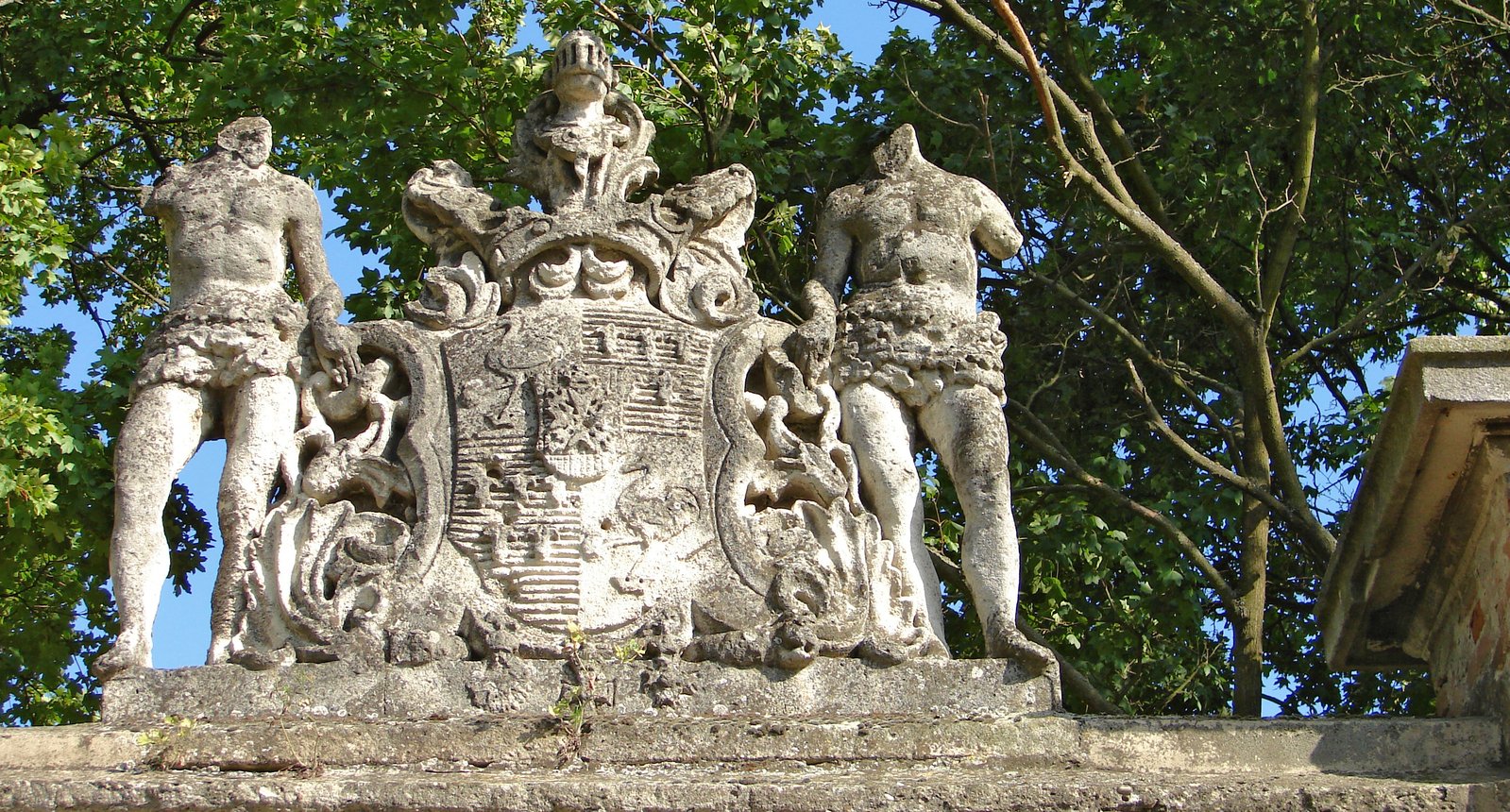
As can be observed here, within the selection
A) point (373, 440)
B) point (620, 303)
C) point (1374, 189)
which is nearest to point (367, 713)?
point (373, 440)

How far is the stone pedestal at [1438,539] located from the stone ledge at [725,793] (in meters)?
0.80

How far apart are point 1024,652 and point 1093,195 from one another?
4.18 meters

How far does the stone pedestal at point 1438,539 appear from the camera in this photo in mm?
6957

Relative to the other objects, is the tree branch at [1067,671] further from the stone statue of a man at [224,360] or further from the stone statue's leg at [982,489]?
the stone statue of a man at [224,360]

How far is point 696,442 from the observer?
7.79m

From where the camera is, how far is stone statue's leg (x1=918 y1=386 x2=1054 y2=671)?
7676 mm

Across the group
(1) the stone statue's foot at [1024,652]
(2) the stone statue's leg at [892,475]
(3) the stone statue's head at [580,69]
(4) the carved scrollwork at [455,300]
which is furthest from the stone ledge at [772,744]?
(3) the stone statue's head at [580,69]

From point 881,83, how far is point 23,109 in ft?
16.8

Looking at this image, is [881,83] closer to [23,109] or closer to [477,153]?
[477,153]

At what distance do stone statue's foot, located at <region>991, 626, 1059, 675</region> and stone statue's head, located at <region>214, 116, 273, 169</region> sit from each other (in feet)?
11.3

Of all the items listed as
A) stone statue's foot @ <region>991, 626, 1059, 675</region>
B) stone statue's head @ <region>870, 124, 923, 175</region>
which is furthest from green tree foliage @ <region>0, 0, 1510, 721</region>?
stone statue's foot @ <region>991, 626, 1059, 675</region>

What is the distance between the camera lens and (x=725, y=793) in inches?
259

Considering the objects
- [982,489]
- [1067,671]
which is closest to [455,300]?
[982,489]

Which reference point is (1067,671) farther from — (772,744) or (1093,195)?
(772,744)
